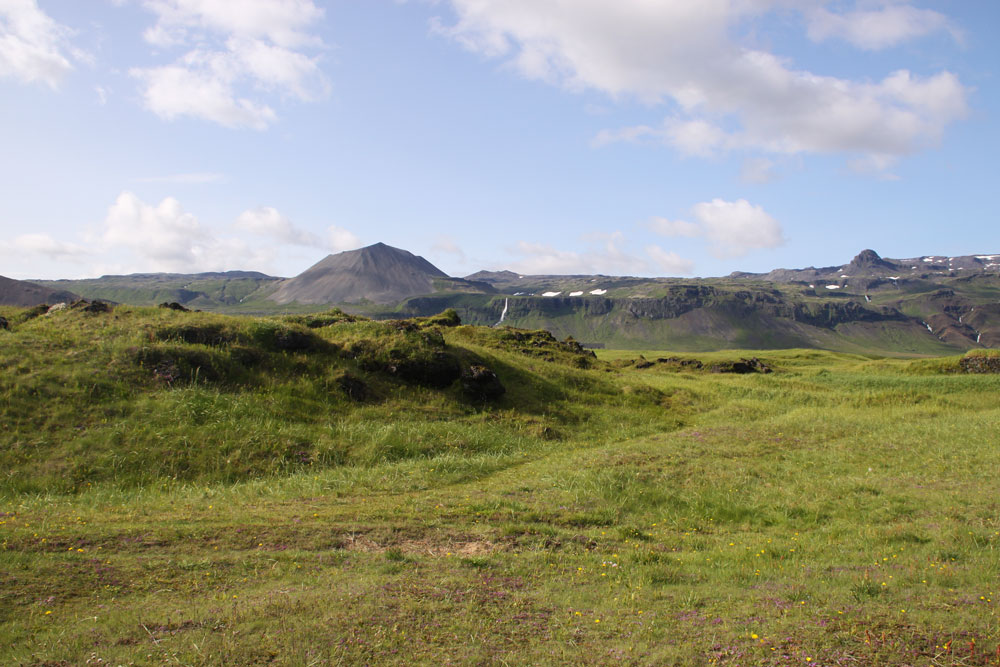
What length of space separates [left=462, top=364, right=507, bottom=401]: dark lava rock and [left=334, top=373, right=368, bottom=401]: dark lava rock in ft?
15.2

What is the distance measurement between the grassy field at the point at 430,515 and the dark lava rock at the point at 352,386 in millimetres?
95

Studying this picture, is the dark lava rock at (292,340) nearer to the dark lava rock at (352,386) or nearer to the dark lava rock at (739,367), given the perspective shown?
the dark lava rock at (352,386)

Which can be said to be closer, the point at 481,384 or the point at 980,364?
the point at 481,384

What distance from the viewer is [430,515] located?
11.8m

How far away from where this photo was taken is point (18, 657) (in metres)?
5.77

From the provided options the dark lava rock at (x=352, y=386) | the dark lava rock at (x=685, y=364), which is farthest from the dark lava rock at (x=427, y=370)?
the dark lava rock at (x=685, y=364)

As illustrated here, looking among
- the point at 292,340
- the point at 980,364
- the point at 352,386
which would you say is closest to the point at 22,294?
the point at 292,340

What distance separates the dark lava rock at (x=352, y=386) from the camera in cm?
2283

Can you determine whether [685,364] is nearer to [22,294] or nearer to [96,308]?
[96,308]

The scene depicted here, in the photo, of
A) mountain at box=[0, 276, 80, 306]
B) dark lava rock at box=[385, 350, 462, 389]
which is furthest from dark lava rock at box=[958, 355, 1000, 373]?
mountain at box=[0, 276, 80, 306]

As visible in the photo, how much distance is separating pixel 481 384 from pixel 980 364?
41.8 meters

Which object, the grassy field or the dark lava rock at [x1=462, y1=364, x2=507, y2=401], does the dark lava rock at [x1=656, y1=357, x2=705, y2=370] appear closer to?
the grassy field

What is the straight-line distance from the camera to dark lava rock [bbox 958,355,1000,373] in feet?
141

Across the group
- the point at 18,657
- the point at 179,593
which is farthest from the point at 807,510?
the point at 18,657
